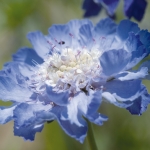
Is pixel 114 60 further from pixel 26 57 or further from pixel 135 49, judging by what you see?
pixel 26 57

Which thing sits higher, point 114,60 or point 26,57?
point 26,57

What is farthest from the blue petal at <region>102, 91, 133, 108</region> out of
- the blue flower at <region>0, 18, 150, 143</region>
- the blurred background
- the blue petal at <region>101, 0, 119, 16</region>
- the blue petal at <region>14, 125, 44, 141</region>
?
the blurred background

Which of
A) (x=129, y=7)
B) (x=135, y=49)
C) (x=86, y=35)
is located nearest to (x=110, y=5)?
(x=129, y=7)

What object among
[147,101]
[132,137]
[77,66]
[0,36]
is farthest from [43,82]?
[0,36]

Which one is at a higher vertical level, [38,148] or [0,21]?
[0,21]

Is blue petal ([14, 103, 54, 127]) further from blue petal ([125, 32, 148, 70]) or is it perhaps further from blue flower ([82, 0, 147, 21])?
blue flower ([82, 0, 147, 21])

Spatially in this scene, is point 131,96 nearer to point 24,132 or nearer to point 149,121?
point 24,132

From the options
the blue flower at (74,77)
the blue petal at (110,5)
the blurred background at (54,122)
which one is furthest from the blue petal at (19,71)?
the blurred background at (54,122)
